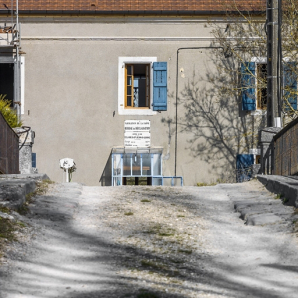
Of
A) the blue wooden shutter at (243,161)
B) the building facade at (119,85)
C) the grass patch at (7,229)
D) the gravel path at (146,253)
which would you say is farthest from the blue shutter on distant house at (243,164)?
the grass patch at (7,229)

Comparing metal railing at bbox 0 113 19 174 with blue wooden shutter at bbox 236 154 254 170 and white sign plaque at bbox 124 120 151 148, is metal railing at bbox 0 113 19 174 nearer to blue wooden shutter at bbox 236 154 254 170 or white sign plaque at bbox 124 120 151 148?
white sign plaque at bbox 124 120 151 148

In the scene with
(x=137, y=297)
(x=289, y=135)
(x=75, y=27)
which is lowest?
(x=137, y=297)

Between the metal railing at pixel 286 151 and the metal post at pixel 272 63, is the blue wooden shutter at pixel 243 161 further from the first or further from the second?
the metal railing at pixel 286 151

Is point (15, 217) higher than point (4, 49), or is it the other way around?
point (4, 49)

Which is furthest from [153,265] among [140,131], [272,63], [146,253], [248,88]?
[248,88]

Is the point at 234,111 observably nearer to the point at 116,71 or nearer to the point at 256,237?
the point at 116,71

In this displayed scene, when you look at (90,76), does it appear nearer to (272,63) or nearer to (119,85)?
(119,85)

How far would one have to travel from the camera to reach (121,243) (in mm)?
5848

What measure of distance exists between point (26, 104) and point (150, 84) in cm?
370

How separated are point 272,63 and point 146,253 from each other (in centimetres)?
867

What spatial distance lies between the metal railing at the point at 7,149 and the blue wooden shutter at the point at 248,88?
776 cm

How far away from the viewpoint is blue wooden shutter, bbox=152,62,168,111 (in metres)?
18.0

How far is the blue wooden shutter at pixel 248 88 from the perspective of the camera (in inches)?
707

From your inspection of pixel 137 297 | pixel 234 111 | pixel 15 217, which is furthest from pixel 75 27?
pixel 137 297
